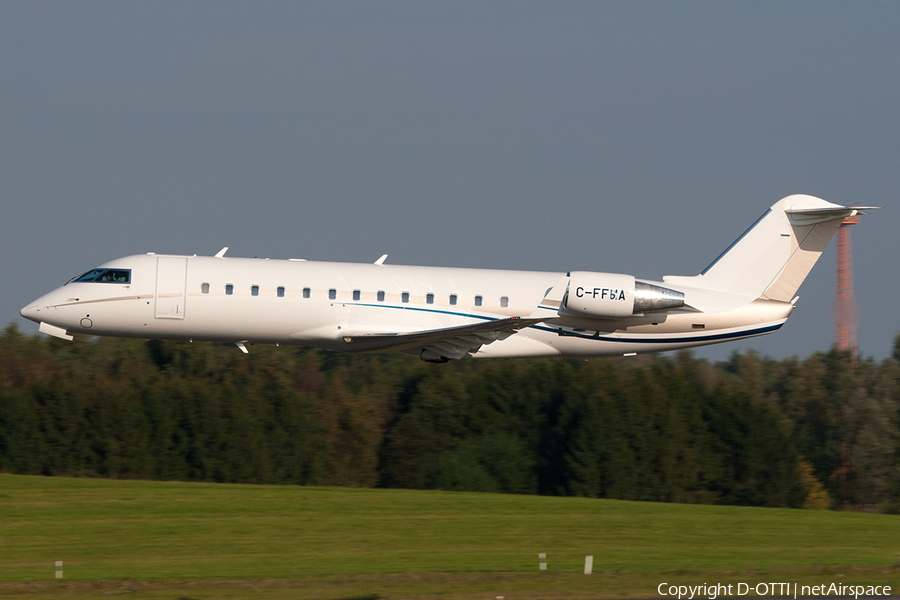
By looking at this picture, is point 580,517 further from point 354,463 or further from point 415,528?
point 354,463

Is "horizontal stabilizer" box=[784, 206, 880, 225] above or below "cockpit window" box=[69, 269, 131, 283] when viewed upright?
above

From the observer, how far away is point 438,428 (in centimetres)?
5138

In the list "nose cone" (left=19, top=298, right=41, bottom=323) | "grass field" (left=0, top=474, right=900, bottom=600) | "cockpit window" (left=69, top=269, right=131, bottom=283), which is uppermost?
"cockpit window" (left=69, top=269, right=131, bottom=283)

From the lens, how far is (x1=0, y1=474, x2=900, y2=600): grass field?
17.2m

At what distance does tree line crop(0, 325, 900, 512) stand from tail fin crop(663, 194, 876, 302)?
22.5m

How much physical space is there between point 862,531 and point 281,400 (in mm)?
32608

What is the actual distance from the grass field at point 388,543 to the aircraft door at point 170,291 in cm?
452

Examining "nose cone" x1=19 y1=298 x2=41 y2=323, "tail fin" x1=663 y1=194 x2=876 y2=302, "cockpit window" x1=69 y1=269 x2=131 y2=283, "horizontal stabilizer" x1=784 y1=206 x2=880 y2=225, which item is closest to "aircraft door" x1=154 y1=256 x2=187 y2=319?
"cockpit window" x1=69 y1=269 x2=131 y2=283

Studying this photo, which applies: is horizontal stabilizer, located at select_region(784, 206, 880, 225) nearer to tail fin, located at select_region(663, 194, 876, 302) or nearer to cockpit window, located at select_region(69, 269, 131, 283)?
tail fin, located at select_region(663, 194, 876, 302)

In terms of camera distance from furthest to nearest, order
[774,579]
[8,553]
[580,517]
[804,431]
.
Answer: [804,431] → [580,517] → [8,553] → [774,579]

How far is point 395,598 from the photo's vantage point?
15703mm

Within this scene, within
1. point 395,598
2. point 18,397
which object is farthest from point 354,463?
point 395,598

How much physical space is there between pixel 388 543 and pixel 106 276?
9439 mm

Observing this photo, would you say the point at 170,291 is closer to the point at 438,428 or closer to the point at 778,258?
the point at 778,258
